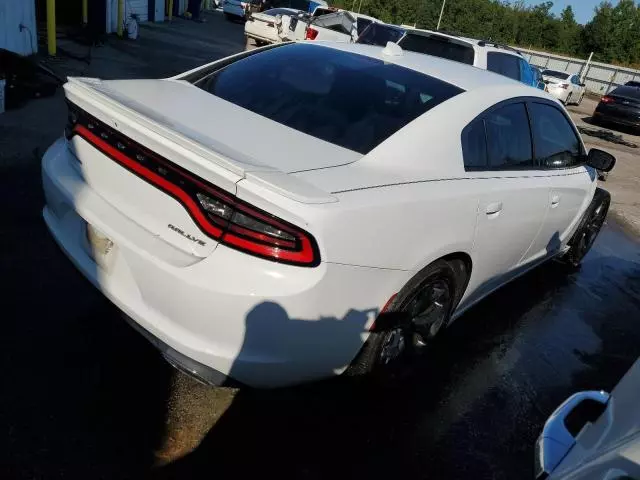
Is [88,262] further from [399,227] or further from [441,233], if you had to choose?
[441,233]

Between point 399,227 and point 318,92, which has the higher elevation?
point 318,92

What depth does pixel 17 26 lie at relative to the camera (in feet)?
28.3

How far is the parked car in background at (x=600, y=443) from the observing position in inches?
45.7

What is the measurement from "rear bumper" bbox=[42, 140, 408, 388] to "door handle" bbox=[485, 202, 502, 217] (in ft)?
2.41

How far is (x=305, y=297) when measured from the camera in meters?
1.93

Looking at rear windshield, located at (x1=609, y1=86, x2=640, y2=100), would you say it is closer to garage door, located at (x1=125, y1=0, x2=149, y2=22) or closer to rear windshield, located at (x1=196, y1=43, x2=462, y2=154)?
garage door, located at (x1=125, y1=0, x2=149, y2=22)

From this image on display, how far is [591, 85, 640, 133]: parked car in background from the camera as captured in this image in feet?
52.5

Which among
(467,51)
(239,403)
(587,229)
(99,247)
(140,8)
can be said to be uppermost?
(467,51)

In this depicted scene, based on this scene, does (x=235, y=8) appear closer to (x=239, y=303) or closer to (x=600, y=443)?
(x=239, y=303)

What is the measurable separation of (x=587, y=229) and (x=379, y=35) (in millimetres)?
7552

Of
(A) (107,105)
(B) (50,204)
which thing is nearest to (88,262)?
(B) (50,204)

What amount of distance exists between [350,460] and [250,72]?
7.05ft

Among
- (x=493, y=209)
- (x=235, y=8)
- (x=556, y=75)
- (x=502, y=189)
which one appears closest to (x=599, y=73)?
(x=556, y=75)

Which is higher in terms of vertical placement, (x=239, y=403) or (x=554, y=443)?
(x=554, y=443)
